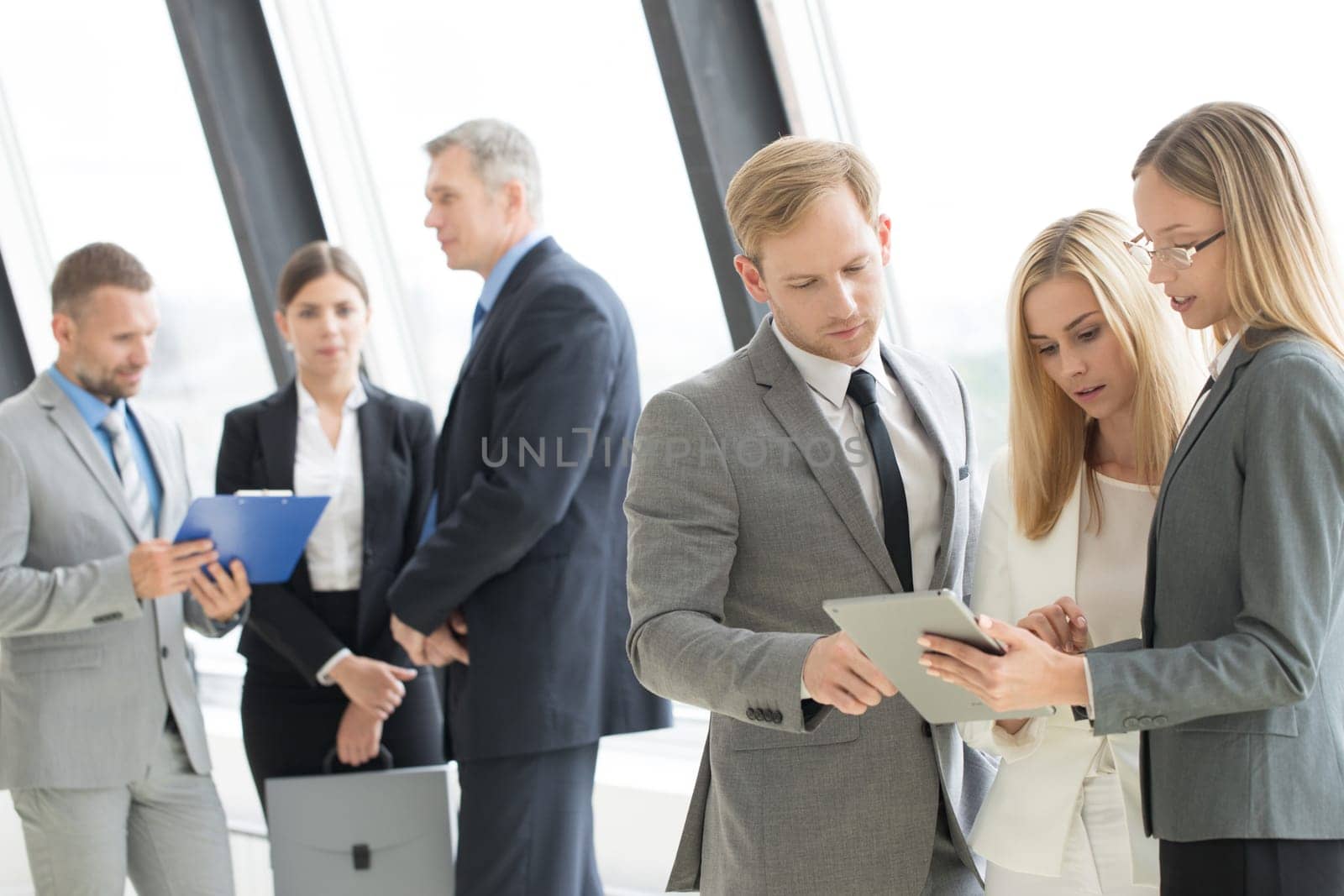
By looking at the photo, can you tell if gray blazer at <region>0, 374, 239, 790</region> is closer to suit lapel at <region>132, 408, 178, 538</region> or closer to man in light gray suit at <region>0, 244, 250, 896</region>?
man in light gray suit at <region>0, 244, 250, 896</region>

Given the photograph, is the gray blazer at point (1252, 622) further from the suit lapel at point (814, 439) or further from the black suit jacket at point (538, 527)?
the black suit jacket at point (538, 527)

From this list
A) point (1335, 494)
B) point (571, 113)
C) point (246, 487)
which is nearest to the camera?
point (1335, 494)

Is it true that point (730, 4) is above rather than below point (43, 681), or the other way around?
above

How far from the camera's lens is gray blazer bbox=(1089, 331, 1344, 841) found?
4.86 feet

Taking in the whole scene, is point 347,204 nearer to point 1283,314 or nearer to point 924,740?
point 924,740

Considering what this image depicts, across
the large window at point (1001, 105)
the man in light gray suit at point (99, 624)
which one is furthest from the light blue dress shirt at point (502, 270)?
the man in light gray suit at point (99, 624)

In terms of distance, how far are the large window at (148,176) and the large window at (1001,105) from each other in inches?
113

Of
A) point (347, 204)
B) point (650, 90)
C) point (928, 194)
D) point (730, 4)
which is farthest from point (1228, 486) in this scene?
point (347, 204)

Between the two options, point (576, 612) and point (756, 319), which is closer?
point (576, 612)

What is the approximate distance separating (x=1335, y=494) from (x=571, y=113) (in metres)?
2.82

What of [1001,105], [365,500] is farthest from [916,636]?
[365,500]

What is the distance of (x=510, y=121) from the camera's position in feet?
13.4

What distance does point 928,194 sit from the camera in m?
3.10

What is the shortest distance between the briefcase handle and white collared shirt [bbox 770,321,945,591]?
1.85 metres
